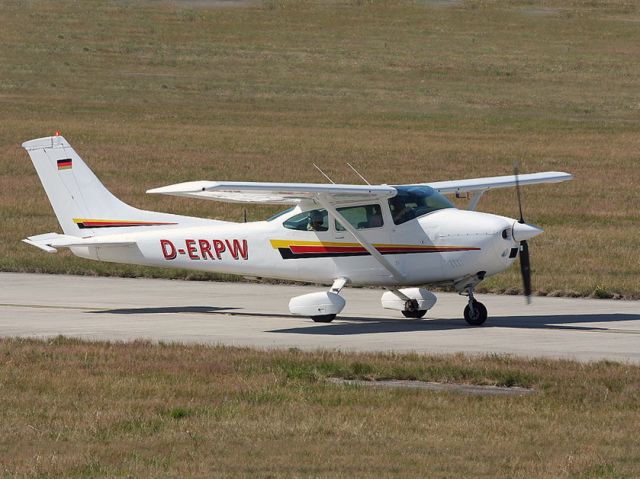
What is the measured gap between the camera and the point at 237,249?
20.4 metres

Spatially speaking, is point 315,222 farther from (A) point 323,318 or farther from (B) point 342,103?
(B) point 342,103

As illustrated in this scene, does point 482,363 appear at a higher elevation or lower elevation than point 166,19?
lower

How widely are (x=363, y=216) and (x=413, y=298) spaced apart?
4.86 feet

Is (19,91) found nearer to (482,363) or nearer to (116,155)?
(116,155)

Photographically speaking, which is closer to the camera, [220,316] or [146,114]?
[220,316]

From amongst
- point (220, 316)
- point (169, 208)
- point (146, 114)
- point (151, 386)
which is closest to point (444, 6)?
point (146, 114)

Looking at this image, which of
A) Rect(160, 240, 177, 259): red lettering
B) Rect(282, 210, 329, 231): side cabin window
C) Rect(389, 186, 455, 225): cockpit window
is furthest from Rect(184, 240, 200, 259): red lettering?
Rect(389, 186, 455, 225): cockpit window

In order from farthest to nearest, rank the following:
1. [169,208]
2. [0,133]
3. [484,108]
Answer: [484,108] < [0,133] < [169,208]

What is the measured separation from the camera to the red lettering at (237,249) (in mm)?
20391

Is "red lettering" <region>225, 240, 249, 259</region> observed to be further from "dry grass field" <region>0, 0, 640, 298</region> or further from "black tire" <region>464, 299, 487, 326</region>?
"dry grass field" <region>0, 0, 640, 298</region>

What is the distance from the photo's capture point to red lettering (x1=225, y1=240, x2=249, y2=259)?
2039cm

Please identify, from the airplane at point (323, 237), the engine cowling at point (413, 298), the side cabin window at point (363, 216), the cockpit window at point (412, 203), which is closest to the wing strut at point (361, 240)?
the airplane at point (323, 237)

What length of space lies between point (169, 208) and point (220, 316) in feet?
47.1

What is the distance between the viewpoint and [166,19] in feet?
315
